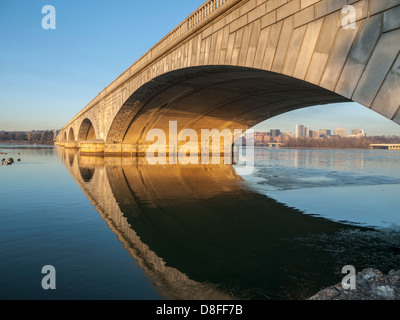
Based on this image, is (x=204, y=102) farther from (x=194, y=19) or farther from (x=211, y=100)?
(x=194, y=19)

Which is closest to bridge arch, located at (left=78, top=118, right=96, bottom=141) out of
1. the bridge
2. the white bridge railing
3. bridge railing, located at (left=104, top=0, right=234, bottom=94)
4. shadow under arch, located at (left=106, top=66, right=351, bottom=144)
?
shadow under arch, located at (left=106, top=66, right=351, bottom=144)

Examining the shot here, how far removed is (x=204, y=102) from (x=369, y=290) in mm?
20010

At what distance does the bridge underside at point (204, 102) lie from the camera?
48.2 feet

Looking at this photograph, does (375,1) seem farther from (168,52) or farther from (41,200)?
(168,52)

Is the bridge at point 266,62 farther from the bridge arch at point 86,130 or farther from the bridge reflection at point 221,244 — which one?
the bridge arch at point 86,130

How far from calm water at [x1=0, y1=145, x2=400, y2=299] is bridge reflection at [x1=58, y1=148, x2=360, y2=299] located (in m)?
0.02

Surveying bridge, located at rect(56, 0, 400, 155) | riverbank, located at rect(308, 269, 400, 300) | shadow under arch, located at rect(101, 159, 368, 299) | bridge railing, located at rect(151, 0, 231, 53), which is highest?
bridge railing, located at rect(151, 0, 231, 53)

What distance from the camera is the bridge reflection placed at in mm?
3266

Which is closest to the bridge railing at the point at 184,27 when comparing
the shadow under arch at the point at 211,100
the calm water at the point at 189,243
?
the shadow under arch at the point at 211,100

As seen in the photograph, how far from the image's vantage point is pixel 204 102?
2188cm

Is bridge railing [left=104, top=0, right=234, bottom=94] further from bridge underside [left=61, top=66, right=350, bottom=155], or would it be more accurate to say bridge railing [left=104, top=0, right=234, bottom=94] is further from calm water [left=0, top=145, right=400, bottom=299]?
calm water [left=0, top=145, right=400, bottom=299]

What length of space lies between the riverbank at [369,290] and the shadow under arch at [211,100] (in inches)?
353

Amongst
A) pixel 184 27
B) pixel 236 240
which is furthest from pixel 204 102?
pixel 236 240

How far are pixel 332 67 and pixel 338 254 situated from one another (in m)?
3.72
